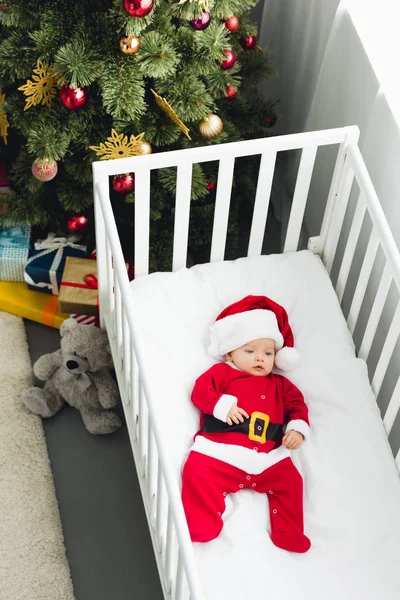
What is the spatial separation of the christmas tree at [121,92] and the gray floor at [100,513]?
52cm

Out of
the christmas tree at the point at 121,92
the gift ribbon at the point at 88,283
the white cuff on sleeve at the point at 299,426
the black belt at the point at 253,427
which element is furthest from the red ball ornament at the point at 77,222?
the white cuff on sleeve at the point at 299,426

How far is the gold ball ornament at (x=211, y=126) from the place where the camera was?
76.7 inches

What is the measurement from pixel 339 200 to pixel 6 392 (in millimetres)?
1001

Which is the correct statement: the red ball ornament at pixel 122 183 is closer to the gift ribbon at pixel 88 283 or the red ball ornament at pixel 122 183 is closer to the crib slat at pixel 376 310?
the gift ribbon at pixel 88 283

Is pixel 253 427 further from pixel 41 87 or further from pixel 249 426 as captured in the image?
pixel 41 87

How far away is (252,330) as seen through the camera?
5.85ft

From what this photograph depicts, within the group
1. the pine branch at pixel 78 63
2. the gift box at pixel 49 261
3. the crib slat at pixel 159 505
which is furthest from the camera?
the gift box at pixel 49 261

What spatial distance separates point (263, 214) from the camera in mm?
1969

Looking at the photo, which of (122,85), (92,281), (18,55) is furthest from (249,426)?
(18,55)

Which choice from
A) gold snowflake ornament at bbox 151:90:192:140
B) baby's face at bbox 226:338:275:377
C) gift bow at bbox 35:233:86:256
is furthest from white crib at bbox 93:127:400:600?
gift bow at bbox 35:233:86:256

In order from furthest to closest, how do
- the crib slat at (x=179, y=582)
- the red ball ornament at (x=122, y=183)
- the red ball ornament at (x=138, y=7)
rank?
1. the red ball ornament at (x=122, y=183)
2. the red ball ornament at (x=138, y=7)
3. the crib slat at (x=179, y=582)

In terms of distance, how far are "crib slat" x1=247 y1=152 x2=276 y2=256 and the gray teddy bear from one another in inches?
17.8

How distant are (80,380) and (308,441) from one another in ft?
2.10

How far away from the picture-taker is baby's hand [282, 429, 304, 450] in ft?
5.50
